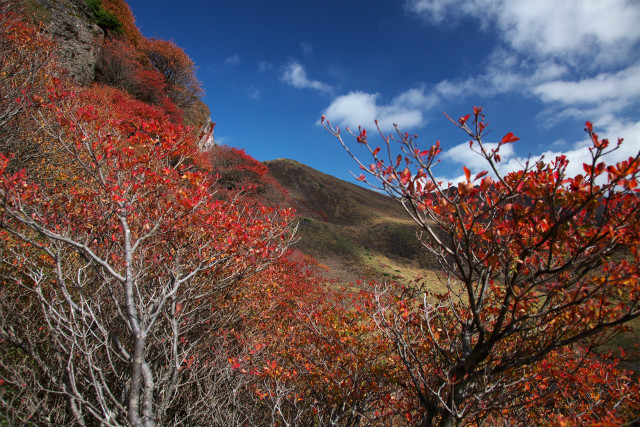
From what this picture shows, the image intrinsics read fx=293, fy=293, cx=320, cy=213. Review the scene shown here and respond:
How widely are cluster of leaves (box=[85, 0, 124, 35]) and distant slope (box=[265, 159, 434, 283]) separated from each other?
24304 millimetres

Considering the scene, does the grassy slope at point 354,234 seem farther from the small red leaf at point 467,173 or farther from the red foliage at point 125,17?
the red foliage at point 125,17

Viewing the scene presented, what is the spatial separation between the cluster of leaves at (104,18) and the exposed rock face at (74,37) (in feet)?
4.23

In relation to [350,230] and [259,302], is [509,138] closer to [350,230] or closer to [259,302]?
[259,302]

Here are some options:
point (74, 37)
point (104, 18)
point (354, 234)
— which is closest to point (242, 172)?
point (74, 37)

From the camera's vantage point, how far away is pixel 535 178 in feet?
8.04

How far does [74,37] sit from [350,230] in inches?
1538

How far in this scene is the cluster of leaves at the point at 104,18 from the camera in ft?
72.0

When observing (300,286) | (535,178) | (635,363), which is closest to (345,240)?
(300,286)

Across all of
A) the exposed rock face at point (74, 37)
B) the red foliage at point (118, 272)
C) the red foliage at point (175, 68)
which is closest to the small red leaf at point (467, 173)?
the red foliage at point (118, 272)

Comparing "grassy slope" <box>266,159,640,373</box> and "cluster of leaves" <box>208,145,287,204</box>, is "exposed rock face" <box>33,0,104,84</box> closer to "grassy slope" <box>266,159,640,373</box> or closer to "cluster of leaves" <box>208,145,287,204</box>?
"cluster of leaves" <box>208,145,287,204</box>

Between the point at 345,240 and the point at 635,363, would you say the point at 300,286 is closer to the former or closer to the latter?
the point at 635,363

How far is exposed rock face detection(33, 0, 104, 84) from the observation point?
17703 millimetres

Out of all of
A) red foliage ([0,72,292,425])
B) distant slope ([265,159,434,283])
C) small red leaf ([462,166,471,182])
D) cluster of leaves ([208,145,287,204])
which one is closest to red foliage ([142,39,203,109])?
cluster of leaves ([208,145,287,204])

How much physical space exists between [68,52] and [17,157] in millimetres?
13701
